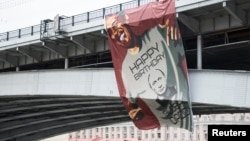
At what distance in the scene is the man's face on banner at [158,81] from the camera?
2067 cm

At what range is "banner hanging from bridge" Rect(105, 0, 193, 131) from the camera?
1983cm

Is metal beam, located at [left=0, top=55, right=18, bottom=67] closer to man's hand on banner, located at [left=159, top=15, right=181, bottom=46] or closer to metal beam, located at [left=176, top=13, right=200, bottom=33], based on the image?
man's hand on banner, located at [left=159, top=15, right=181, bottom=46]

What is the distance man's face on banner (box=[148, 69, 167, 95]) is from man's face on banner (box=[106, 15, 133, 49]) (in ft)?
5.78

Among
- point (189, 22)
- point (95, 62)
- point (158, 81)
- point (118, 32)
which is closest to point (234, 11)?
point (189, 22)

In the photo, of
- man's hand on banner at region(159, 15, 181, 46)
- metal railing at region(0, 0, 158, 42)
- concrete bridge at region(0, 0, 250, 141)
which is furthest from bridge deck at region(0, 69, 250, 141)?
metal railing at region(0, 0, 158, 42)

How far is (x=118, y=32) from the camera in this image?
21.4 meters

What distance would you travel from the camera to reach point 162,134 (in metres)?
131

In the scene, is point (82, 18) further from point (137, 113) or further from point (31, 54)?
point (137, 113)

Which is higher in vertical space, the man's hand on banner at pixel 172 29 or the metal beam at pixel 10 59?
the man's hand on banner at pixel 172 29

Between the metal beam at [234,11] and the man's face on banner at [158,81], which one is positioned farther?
the man's face on banner at [158,81]

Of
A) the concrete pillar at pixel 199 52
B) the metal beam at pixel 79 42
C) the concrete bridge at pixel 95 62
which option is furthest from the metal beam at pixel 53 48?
the concrete pillar at pixel 199 52

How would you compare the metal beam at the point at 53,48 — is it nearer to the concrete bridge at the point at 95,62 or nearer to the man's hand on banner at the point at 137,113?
the concrete bridge at the point at 95,62

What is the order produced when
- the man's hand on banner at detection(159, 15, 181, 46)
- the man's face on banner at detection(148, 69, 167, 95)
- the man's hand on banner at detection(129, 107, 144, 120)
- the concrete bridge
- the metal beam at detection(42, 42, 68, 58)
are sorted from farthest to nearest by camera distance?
the metal beam at detection(42, 42, 68, 58) < the man's hand on banner at detection(129, 107, 144, 120) < the man's face on banner at detection(148, 69, 167, 95) < the man's hand on banner at detection(159, 15, 181, 46) < the concrete bridge

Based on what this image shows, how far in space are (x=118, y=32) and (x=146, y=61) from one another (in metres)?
1.90
